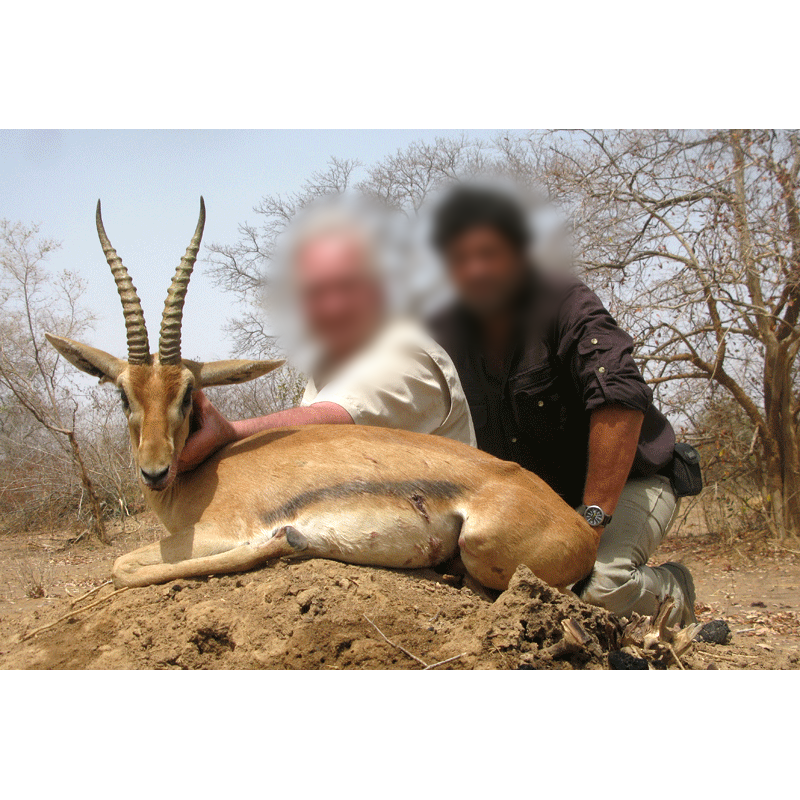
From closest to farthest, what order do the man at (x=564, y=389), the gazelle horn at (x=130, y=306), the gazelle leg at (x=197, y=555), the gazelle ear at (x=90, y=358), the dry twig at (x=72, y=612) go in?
the dry twig at (x=72, y=612)
the gazelle leg at (x=197, y=555)
the gazelle horn at (x=130, y=306)
the gazelle ear at (x=90, y=358)
the man at (x=564, y=389)

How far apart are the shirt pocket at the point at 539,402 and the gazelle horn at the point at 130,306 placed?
2182mm

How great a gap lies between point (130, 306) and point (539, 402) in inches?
95.7

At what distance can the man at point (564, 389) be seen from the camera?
3951 millimetres

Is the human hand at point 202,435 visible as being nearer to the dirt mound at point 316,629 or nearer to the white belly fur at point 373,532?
the white belly fur at point 373,532

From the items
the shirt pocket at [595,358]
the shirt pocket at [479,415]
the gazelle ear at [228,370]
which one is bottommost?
the shirt pocket at [479,415]

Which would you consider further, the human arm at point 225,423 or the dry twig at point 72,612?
the human arm at point 225,423

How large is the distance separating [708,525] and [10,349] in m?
10.4

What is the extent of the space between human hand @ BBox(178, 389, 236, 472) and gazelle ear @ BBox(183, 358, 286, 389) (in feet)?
0.31

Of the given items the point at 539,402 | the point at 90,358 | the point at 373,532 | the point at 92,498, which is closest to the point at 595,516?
the point at 539,402

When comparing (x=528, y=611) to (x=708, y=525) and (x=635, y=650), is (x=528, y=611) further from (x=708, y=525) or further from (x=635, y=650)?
(x=708, y=525)

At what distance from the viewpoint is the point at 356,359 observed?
4.18m

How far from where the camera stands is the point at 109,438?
10789 mm

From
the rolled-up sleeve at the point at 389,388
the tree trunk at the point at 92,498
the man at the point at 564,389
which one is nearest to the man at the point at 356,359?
the rolled-up sleeve at the point at 389,388

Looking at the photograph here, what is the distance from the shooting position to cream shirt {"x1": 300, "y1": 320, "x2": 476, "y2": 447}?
4.09m
